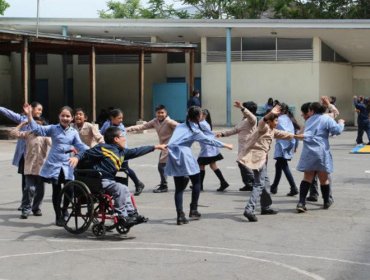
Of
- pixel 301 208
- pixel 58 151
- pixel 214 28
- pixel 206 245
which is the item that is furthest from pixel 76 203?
pixel 214 28

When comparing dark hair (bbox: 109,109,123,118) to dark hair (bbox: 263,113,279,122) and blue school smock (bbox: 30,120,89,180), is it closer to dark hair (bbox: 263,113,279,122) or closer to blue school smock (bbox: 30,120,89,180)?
blue school smock (bbox: 30,120,89,180)

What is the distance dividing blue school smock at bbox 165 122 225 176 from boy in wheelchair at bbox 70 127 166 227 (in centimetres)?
67

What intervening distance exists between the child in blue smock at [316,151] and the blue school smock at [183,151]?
1491 millimetres

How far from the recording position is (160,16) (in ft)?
180

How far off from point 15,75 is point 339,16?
22474mm

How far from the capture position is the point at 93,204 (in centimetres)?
858

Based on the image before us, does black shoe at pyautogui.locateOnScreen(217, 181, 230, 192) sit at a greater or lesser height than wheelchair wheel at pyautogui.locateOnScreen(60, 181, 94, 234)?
lesser

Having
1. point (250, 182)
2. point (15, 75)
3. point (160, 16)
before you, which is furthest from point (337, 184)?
point (160, 16)

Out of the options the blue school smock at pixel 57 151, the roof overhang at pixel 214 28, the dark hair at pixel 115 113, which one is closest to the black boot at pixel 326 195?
the dark hair at pixel 115 113

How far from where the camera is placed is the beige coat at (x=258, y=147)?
1012 centimetres

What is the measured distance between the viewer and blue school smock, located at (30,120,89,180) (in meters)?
9.61

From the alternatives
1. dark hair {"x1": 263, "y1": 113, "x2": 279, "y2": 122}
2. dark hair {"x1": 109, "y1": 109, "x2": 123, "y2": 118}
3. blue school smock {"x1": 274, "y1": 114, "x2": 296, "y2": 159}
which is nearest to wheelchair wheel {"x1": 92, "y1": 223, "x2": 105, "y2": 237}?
dark hair {"x1": 109, "y1": 109, "x2": 123, "y2": 118}

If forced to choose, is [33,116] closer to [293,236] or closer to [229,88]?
[293,236]

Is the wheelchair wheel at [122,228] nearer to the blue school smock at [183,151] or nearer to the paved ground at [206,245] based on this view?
the paved ground at [206,245]
